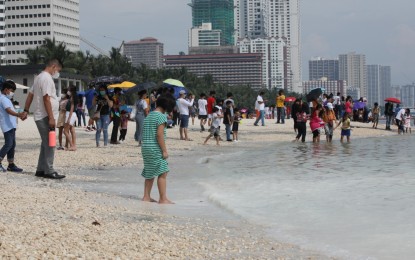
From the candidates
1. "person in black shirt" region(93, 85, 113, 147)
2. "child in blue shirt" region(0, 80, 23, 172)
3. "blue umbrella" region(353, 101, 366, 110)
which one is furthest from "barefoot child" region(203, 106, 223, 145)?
"blue umbrella" region(353, 101, 366, 110)

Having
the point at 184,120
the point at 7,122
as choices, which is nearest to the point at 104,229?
the point at 7,122

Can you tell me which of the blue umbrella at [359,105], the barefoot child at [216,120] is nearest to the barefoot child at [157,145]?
the barefoot child at [216,120]

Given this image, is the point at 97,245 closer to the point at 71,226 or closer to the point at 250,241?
the point at 71,226

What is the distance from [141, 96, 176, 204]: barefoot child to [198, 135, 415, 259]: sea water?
896 mm

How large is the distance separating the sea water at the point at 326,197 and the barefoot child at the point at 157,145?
0.90m

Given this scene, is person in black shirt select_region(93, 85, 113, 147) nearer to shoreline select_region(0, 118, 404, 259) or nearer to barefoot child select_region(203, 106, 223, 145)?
barefoot child select_region(203, 106, 223, 145)

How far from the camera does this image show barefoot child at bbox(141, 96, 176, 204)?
879 centimetres

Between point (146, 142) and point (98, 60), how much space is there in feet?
254

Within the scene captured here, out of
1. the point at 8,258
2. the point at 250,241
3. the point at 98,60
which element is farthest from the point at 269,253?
the point at 98,60

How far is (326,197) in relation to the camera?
985cm

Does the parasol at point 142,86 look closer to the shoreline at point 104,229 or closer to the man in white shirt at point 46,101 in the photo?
the man in white shirt at point 46,101

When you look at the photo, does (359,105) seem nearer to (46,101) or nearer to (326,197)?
(326,197)

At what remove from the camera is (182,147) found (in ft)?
64.7

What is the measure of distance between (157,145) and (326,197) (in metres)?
2.63
